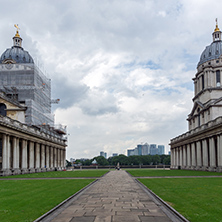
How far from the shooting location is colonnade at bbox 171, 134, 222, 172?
198ft

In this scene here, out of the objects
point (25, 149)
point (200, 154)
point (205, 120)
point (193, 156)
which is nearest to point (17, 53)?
point (25, 149)

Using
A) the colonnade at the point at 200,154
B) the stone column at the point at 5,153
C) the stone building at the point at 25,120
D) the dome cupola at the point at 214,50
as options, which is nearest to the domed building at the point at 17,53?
the stone building at the point at 25,120

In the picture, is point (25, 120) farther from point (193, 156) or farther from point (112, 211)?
point (112, 211)

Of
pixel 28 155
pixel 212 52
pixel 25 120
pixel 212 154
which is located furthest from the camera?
pixel 212 52

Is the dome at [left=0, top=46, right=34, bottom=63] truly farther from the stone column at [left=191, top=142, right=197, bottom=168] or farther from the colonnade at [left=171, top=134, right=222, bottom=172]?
the stone column at [left=191, top=142, right=197, bottom=168]

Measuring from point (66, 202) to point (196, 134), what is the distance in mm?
63655

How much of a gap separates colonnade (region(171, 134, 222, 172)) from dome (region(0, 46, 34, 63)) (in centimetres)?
6165

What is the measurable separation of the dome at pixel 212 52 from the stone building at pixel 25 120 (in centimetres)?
5465

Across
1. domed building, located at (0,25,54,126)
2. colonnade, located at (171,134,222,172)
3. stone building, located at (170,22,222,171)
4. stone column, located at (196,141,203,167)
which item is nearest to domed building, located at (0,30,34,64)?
domed building, located at (0,25,54,126)

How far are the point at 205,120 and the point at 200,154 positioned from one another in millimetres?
12807

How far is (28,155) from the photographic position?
221 ft

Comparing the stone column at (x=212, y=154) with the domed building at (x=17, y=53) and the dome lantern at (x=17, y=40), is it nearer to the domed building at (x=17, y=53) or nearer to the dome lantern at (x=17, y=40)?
the domed building at (x=17, y=53)

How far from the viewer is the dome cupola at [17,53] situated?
9856 cm

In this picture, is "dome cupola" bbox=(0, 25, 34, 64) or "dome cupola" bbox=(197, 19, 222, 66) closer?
"dome cupola" bbox=(197, 19, 222, 66)
